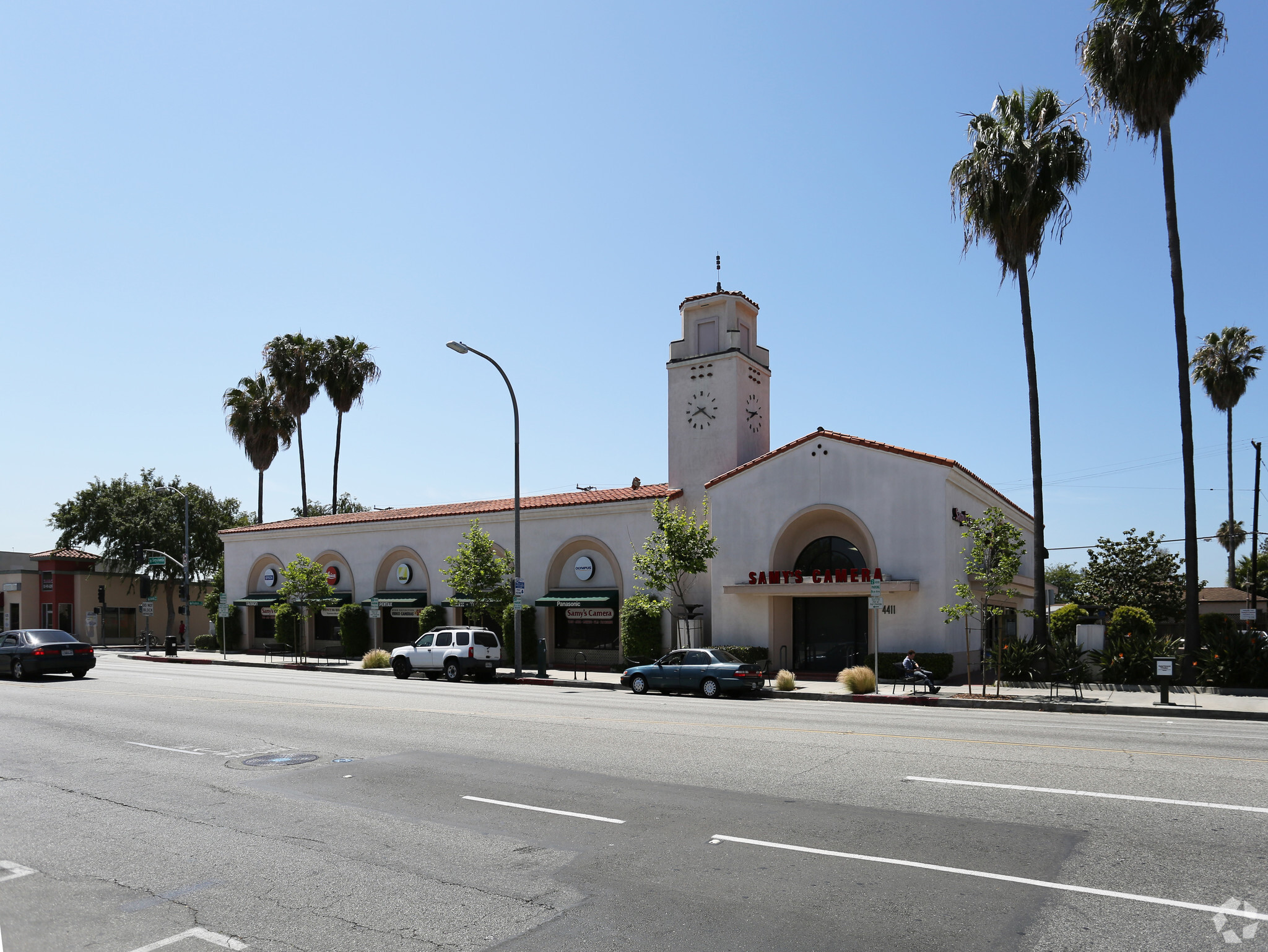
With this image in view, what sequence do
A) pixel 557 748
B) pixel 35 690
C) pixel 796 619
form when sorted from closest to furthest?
pixel 557 748 < pixel 35 690 < pixel 796 619

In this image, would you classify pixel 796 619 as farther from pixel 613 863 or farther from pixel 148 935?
pixel 148 935

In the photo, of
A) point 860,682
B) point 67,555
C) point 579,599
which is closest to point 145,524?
point 67,555

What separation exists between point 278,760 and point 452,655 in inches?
709

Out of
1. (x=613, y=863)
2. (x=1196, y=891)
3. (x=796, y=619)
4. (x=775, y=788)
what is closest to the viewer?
(x=1196, y=891)

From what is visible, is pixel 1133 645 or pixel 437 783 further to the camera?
pixel 1133 645

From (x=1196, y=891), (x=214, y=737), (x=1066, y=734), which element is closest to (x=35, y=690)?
(x=214, y=737)

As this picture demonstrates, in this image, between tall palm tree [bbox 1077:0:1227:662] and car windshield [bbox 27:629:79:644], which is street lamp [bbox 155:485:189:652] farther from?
tall palm tree [bbox 1077:0:1227:662]

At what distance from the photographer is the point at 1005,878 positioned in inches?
257

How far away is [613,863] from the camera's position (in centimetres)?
702

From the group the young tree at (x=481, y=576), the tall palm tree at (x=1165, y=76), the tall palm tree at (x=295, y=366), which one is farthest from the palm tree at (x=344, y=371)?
the tall palm tree at (x=1165, y=76)

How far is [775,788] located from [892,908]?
12.6 feet

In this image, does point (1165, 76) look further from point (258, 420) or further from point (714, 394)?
point (258, 420)

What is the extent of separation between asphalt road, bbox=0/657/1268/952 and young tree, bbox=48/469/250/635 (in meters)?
53.7

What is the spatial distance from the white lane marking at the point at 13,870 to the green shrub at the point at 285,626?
36734 mm
